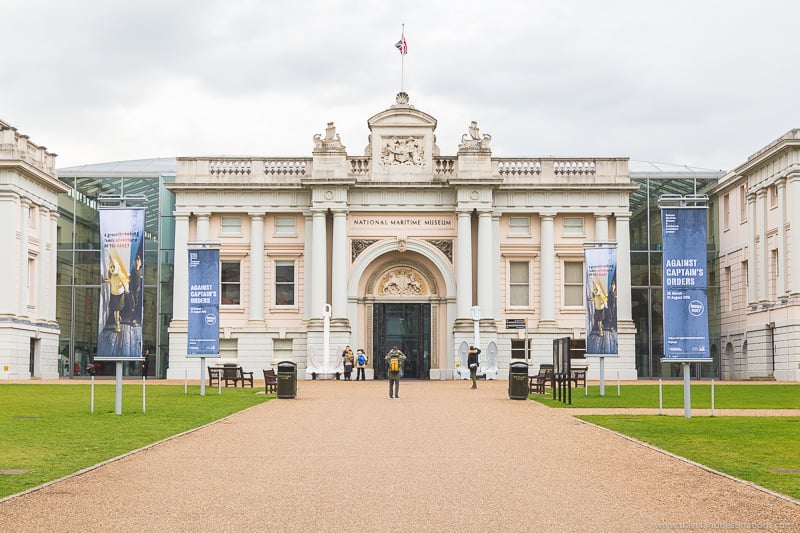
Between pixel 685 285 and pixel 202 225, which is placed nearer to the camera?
pixel 685 285

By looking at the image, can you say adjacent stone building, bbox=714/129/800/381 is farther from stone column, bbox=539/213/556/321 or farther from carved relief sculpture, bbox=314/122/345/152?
carved relief sculpture, bbox=314/122/345/152

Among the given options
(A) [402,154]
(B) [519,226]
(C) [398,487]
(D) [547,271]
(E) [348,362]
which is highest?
(A) [402,154]

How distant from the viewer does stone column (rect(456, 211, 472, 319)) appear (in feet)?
177

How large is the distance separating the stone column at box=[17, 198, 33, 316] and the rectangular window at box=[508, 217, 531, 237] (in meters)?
23.9

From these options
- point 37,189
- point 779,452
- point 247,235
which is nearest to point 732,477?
point 779,452

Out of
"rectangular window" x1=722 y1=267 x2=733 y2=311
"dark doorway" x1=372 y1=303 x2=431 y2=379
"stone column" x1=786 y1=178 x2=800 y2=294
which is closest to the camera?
"stone column" x1=786 y1=178 x2=800 y2=294

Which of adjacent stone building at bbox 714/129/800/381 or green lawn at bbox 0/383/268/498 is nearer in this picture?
green lawn at bbox 0/383/268/498

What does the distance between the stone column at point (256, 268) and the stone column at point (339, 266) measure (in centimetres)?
380

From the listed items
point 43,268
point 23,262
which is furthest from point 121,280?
point 43,268

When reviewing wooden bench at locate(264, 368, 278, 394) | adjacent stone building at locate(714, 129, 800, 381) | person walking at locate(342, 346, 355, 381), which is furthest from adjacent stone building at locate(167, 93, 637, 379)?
wooden bench at locate(264, 368, 278, 394)

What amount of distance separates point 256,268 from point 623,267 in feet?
59.8

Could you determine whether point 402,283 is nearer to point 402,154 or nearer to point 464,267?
point 464,267

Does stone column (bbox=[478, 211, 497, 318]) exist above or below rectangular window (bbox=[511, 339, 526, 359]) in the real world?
above

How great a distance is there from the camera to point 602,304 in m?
36.6
